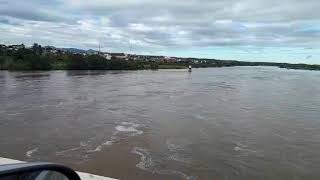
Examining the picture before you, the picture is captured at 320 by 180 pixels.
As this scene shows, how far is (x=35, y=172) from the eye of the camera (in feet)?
7.85

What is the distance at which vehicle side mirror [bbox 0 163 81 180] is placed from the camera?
2.15m

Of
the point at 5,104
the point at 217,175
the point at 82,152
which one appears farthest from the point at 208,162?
the point at 5,104

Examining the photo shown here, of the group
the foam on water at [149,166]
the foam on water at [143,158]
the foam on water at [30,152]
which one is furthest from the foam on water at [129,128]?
the foam on water at [30,152]

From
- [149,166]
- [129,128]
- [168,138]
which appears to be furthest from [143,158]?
[129,128]

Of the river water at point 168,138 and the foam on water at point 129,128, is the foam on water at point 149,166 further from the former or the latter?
the foam on water at point 129,128

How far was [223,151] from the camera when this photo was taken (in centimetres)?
1199

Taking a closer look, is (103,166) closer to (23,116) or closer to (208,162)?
(208,162)

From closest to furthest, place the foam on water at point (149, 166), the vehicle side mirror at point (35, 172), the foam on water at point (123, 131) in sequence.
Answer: the vehicle side mirror at point (35, 172)
the foam on water at point (149, 166)
the foam on water at point (123, 131)

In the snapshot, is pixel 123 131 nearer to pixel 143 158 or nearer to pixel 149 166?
pixel 143 158

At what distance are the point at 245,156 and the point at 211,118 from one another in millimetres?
6946

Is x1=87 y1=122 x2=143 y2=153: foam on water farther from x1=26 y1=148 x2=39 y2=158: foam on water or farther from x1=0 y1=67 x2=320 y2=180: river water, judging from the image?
x1=26 y1=148 x2=39 y2=158: foam on water

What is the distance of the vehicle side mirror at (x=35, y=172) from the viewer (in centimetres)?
215

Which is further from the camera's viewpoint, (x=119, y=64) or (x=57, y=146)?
(x=119, y=64)

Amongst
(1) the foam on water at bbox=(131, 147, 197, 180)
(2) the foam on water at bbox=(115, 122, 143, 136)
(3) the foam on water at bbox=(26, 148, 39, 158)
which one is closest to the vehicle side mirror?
(1) the foam on water at bbox=(131, 147, 197, 180)
